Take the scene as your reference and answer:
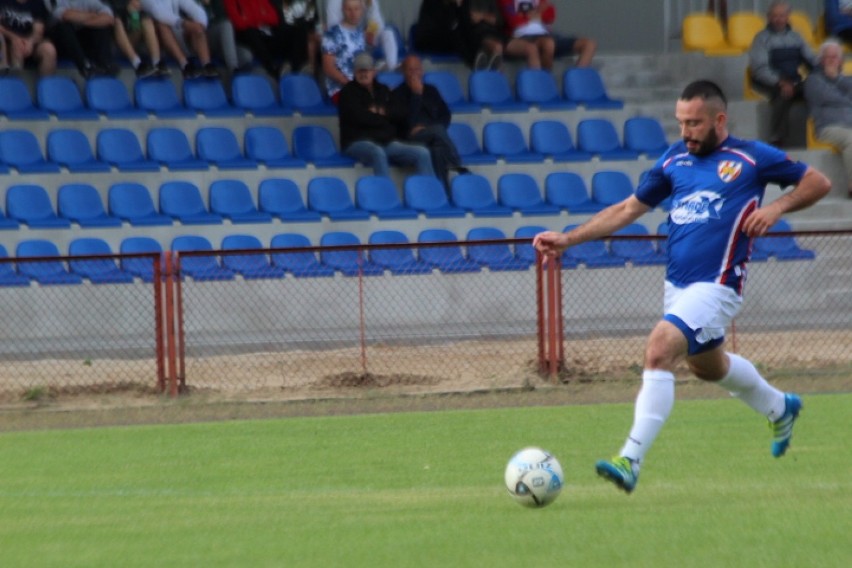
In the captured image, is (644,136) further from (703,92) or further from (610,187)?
(703,92)

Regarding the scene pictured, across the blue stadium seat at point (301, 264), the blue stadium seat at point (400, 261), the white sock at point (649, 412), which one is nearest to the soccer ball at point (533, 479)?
the white sock at point (649, 412)

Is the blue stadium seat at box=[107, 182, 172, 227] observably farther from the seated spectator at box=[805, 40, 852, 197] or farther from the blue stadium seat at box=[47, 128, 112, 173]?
the seated spectator at box=[805, 40, 852, 197]

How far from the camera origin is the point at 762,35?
2230 cm

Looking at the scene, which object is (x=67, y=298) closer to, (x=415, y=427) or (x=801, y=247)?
(x=415, y=427)

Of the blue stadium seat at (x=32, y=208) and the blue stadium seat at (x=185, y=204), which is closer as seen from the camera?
the blue stadium seat at (x=32, y=208)

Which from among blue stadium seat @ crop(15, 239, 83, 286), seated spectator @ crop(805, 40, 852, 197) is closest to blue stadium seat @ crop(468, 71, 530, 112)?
seated spectator @ crop(805, 40, 852, 197)

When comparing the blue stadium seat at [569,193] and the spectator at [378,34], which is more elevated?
the spectator at [378,34]

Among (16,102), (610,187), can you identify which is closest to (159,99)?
(16,102)

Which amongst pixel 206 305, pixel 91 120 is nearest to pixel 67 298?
pixel 206 305

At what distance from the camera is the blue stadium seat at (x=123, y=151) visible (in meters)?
19.2

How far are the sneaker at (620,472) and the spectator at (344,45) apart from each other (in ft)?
44.0

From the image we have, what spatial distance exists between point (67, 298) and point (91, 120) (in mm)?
4103

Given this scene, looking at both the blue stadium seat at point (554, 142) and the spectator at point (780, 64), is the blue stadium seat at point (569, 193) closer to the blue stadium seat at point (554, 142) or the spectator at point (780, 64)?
the blue stadium seat at point (554, 142)

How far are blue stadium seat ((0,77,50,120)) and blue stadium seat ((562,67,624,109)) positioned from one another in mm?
7596
